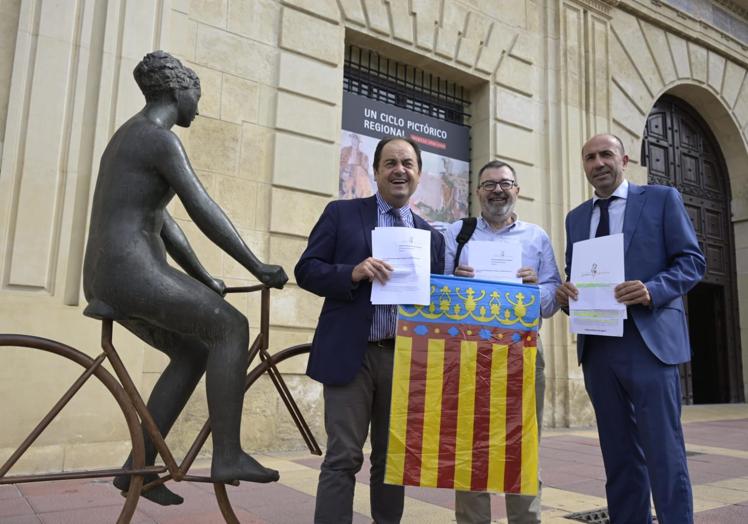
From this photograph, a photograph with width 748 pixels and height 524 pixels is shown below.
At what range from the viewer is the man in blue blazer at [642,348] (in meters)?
2.72

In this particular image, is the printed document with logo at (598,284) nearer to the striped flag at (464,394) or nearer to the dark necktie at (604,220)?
the dark necktie at (604,220)

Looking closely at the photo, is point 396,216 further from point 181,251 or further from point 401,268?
point 181,251

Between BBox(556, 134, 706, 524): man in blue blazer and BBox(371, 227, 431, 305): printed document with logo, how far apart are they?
854 mm

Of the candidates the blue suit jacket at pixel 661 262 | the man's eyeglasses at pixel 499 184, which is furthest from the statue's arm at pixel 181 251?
the blue suit jacket at pixel 661 262

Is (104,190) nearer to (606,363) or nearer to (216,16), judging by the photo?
(606,363)

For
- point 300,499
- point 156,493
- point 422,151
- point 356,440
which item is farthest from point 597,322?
point 422,151

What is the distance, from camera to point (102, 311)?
2.50 m

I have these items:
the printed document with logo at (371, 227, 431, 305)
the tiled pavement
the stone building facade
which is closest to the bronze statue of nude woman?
the printed document with logo at (371, 227, 431, 305)

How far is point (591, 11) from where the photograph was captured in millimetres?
9977

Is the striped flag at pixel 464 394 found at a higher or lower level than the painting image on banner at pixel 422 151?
lower

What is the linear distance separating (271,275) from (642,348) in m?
1.76

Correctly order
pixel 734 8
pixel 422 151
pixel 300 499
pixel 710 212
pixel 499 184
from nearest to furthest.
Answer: pixel 499 184, pixel 300 499, pixel 422 151, pixel 710 212, pixel 734 8

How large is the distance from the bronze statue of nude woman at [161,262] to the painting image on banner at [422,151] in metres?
4.73

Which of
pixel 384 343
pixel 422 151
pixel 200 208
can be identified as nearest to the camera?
pixel 200 208
